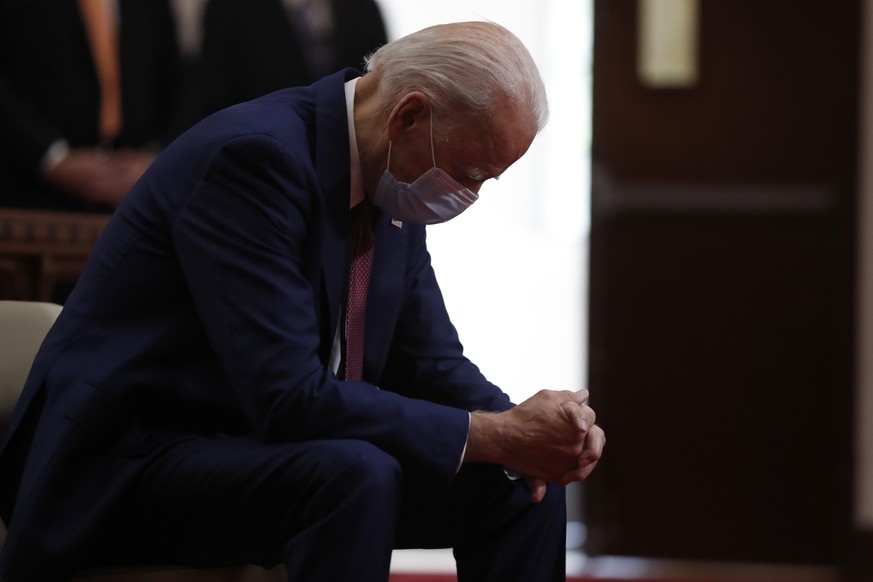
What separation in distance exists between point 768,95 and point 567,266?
821mm

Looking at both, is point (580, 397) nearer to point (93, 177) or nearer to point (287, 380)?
point (287, 380)

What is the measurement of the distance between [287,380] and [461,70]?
1.43 feet

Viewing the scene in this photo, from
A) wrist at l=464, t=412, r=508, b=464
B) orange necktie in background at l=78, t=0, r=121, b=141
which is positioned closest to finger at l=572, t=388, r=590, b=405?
wrist at l=464, t=412, r=508, b=464

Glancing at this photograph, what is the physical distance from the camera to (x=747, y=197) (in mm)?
3617

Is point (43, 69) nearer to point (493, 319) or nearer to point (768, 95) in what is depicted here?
point (493, 319)

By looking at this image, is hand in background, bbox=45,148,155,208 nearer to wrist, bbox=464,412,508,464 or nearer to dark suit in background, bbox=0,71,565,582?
dark suit in background, bbox=0,71,565,582

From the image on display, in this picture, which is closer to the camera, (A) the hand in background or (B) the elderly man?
(B) the elderly man

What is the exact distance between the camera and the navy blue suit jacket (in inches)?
50.0

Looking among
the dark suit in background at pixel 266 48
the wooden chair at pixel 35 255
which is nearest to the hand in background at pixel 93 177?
the dark suit in background at pixel 266 48

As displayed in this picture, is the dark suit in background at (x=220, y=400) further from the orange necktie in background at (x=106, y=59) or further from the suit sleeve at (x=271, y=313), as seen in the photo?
the orange necktie in background at (x=106, y=59)

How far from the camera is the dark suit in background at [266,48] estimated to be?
330 cm

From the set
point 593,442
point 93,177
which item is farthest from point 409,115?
point 93,177

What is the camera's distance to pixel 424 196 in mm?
1477

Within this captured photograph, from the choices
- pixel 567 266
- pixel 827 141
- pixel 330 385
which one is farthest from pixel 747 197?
pixel 330 385
